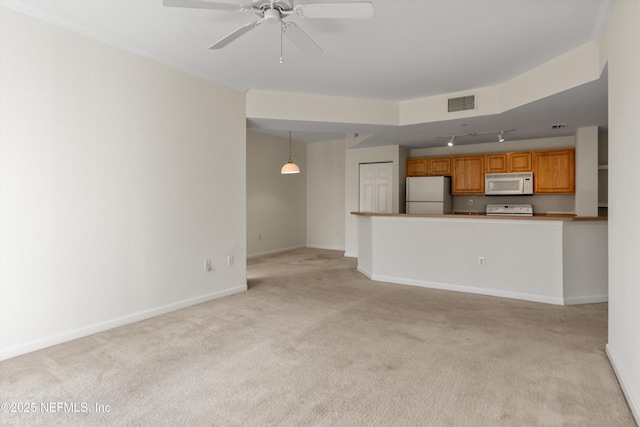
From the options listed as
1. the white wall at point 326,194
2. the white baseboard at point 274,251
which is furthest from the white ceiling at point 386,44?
the white wall at point 326,194

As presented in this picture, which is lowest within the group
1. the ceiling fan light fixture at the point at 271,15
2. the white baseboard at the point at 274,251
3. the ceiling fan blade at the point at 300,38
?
the white baseboard at the point at 274,251

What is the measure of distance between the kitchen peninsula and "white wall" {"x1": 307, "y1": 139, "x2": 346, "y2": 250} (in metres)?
2.81

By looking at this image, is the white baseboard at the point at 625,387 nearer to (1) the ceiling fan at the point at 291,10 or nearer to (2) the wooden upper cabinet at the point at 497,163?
(1) the ceiling fan at the point at 291,10

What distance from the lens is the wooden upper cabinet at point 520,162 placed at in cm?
600

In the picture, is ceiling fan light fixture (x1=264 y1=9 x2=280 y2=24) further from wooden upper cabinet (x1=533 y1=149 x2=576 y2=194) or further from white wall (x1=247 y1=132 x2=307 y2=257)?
wooden upper cabinet (x1=533 y1=149 x2=576 y2=194)

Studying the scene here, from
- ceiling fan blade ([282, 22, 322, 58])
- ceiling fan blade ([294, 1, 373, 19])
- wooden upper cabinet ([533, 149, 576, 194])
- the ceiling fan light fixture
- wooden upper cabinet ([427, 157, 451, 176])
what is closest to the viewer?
ceiling fan blade ([294, 1, 373, 19])

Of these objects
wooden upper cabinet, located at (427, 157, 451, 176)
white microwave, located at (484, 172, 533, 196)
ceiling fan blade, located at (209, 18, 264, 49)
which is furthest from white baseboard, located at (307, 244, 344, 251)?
ceiling fan blade, located at (209, 18, 264, 49)

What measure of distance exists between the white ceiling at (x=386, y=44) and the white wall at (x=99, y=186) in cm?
29

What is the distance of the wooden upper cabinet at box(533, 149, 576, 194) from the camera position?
566 centimetres

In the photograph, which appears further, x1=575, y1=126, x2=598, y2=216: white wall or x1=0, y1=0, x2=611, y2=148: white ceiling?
x1=575, y1=126, x2=598, y2=216: white wall

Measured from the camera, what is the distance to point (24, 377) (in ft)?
7.47

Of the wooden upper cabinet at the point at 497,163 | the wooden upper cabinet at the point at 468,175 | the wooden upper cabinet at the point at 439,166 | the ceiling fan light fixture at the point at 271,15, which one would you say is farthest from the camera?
the wooden upper cabinet at the point at 439,166

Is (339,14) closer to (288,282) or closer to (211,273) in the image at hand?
(211,273)

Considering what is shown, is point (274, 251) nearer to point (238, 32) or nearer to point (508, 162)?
point (508, 162)
